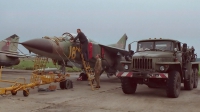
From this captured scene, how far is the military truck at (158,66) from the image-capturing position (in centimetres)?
828

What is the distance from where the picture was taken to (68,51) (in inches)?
444

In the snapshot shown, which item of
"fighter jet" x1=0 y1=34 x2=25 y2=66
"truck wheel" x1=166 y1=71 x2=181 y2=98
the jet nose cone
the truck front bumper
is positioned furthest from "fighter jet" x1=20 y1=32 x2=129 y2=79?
"fighter jet" x1=0 y1=34 x2=25 y2=66

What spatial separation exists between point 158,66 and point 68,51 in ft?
15.2

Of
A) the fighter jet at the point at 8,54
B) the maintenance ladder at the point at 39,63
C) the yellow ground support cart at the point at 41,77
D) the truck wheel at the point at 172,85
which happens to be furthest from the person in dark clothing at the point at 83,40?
the fighter jet at the point at 8,54

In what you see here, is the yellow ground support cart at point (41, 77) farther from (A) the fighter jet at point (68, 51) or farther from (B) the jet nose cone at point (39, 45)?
(B) the jet nose cone at point (39, 45)

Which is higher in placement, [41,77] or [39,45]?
[39,45]

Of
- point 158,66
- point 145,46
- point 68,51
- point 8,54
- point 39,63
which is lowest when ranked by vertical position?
point 158,66

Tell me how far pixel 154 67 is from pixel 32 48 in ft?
15.9

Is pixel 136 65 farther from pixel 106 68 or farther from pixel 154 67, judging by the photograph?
pixel 106 68

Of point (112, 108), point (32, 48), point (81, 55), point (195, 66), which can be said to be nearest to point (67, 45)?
point (81, 55)

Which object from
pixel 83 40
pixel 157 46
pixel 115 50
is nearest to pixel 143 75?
pixel 157 46

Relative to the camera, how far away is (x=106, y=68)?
49.9 ft

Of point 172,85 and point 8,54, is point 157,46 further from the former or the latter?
point 8,54

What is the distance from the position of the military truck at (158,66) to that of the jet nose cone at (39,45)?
10.6ft
